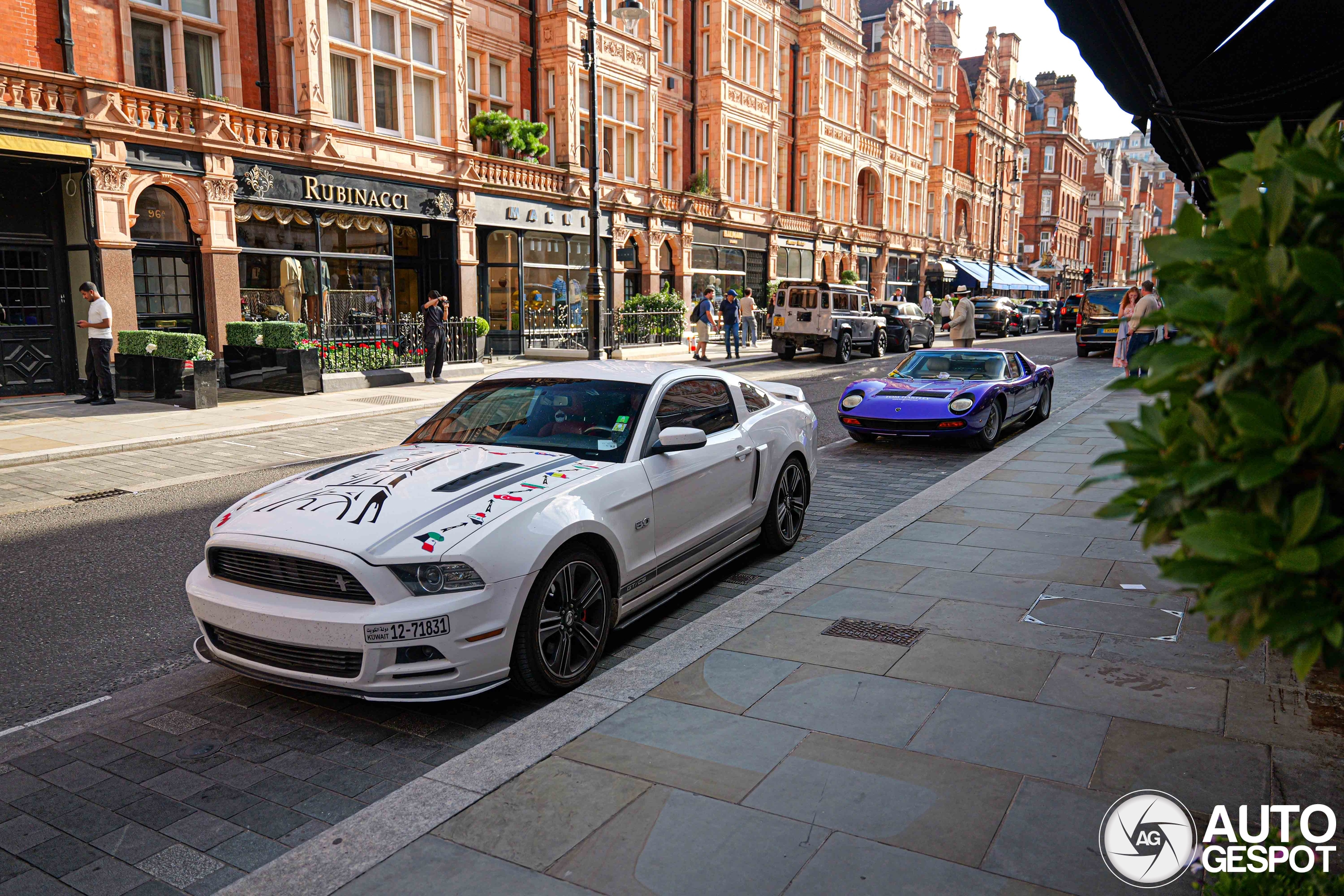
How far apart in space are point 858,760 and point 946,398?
8745 millimetres

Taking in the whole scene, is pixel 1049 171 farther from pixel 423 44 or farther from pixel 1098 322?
pixel 423 44

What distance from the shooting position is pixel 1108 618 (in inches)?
212

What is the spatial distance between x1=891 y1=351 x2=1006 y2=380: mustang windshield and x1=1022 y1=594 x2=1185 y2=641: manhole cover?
717 cm

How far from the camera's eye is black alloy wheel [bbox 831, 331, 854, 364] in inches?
1027

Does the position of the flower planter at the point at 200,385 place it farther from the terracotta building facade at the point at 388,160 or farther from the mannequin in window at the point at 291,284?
the mannequin in window at the point at 291,284

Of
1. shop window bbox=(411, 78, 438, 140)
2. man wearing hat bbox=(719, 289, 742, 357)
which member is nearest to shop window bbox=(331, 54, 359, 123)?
shop window bbox=(411, 78, 438, 140)

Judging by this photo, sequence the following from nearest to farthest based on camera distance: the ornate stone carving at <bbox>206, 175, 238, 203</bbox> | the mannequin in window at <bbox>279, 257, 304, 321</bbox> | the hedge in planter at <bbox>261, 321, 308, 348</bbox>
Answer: the hedge in planter at <bbox>261, 321, 308, 348</bbox> → the ornate stone carving at <bbox>206, 175, 238, 203</bbox> → the mannequin in window at <bbox>279, 257, 304, 321</bbox>

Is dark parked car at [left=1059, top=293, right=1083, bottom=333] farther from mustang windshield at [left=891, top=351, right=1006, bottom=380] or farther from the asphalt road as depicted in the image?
the asphalt road

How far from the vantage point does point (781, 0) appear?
128 feet

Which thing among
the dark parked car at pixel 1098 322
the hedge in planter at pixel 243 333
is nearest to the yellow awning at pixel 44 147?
the hedge in planter at pixel 243 333

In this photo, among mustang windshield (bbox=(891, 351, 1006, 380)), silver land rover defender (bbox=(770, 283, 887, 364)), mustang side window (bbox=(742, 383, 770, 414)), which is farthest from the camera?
silver land rover defender (bbox=(770, 283, 887, 364))

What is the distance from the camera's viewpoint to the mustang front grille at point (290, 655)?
13.4 ft

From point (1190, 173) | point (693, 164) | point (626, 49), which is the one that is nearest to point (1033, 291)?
point (693, 164)

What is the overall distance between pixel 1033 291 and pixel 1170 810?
77434mm
